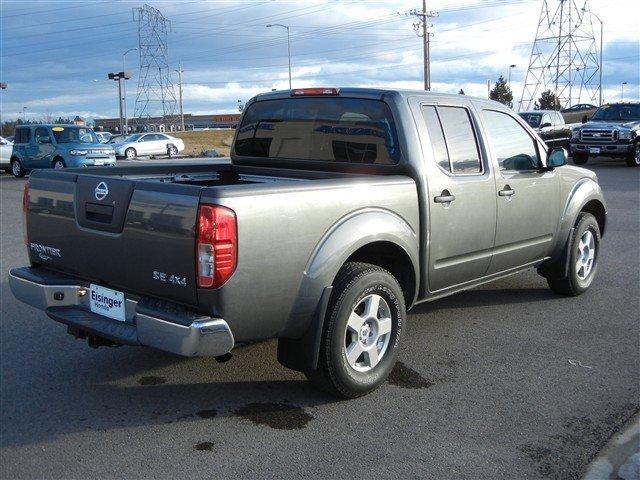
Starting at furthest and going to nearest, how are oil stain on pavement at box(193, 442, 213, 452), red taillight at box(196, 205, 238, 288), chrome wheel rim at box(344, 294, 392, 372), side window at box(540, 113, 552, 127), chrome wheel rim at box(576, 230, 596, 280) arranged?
side window at box(540, 113, 552, 127), chrome wheel rim at box(576, 230, 596, 280), chrome wheel rim at box(344, 294, 392, 372), oil stain on pavement at box(193, 442, 213, 452), red taillight at box(196, 205, 238, 288)

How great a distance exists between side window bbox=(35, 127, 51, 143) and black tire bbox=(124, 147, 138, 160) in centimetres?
1736

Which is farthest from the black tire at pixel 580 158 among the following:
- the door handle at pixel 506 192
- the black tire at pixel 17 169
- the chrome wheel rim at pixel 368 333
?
the chrome wheel rim at pixel 368 333

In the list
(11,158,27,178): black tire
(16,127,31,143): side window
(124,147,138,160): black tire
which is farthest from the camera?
(124,147,138,160): black tire

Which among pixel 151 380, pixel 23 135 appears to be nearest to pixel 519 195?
pixel 151 380

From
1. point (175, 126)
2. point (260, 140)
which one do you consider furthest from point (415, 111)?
point (175, 126)

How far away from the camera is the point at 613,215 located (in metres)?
12.6

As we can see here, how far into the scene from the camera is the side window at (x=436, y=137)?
5188 millimetres

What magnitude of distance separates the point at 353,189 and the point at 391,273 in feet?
2.90

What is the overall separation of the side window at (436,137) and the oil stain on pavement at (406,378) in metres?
1.49

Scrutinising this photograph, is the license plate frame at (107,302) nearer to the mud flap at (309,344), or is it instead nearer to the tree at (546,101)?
the mud flap at (309,344)

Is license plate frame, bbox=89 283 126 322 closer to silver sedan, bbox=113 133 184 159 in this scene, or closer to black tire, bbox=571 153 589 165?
black tire, bbox=571 153 589 165

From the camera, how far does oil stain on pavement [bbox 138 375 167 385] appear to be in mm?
4812

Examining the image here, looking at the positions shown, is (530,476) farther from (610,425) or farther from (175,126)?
(175,126)

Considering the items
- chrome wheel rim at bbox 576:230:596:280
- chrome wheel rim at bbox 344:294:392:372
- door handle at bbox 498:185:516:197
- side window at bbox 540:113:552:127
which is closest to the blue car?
side window at bbox 540:113:552:127
